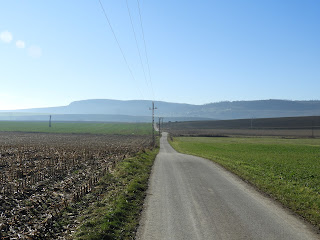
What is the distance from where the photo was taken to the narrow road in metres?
10.2

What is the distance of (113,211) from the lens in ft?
40.5

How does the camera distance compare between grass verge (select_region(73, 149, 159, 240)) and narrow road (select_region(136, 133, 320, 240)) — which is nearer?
grass verge (select_region(73, 149, 159, 240))

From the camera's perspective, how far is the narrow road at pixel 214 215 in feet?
33.6

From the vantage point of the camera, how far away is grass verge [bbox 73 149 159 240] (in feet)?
33.3

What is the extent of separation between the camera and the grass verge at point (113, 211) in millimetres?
10141

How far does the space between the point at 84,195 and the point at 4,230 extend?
5.32 m

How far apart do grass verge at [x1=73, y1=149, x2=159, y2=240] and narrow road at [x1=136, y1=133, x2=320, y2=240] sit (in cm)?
47

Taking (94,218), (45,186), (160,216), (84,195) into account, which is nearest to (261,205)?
(160,216)

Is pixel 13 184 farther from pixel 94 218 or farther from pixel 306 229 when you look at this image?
pixel 306 229

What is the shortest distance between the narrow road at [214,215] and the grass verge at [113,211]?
1.55ft

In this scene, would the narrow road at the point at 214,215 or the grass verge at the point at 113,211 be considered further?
the narrow road at the point at 214,215

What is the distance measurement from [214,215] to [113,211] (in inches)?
159

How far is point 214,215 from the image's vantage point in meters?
12.4

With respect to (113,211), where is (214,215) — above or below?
below
